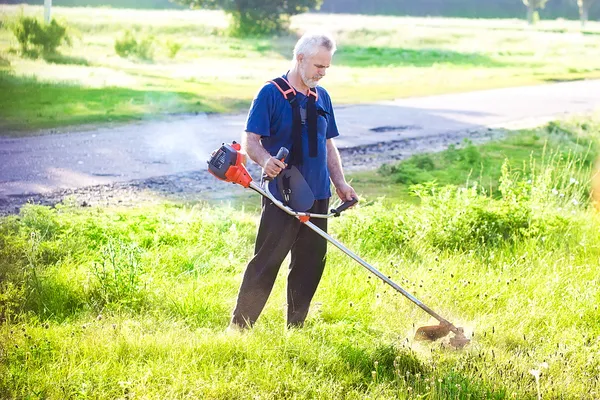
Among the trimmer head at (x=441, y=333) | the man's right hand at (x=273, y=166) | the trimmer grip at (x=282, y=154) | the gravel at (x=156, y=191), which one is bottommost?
the gravel at (x=156, y=191)

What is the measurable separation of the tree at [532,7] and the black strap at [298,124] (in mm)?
29256

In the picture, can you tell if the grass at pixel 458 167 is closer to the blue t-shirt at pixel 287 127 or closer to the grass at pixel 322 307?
the grass at pixel 322 307

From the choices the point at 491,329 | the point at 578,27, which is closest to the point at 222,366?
the point at 491,329

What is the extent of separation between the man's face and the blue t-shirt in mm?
126

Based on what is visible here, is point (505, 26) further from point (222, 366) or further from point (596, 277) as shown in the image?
point (222, 366)

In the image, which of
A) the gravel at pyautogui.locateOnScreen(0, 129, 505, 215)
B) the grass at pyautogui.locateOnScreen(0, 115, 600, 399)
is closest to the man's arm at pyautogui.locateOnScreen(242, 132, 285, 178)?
the grass at pyautogui.locateOnScreen(0, 115, 600, 399)

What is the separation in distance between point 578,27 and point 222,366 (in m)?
28.3

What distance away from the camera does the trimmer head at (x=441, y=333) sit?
422 cm

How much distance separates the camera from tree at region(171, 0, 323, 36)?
21.9 m

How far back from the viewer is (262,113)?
12.5 ft

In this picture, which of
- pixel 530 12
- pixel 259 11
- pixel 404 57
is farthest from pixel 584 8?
pixel 259 11

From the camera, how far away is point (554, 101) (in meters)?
17.1

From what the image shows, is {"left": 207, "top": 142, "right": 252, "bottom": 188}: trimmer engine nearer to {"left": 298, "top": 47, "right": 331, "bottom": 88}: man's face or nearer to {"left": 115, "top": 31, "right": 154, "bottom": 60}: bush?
{"left": 298, "top": 47, "right": 331, "bottom": 88}: man's face

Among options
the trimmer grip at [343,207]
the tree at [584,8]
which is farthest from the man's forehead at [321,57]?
the tree at [584,8]
